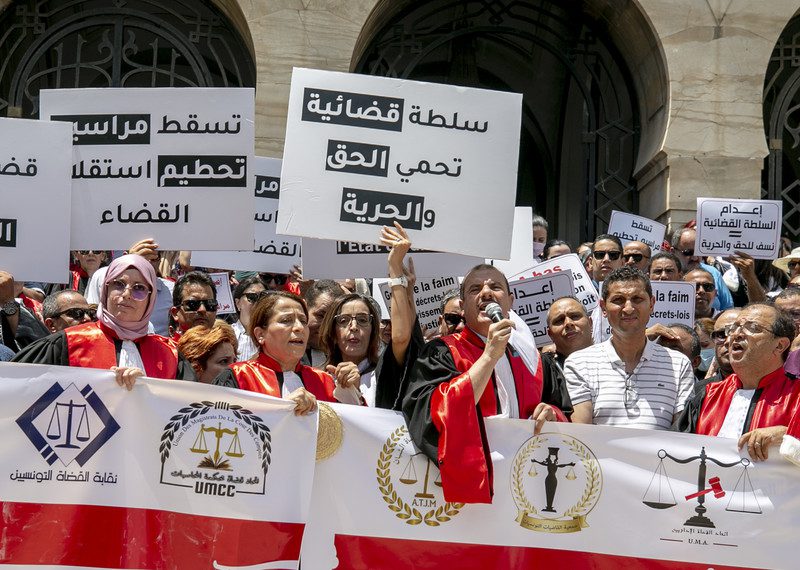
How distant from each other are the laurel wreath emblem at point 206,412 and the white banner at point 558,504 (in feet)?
0.84

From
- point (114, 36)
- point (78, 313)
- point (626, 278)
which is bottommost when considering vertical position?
point (78, 313)

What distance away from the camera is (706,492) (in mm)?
5219

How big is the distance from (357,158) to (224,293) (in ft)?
9.32

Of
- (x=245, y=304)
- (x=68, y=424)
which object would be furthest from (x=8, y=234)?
(x=245, y=304)

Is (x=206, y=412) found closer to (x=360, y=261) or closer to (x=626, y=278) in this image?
(x=360, y=261)

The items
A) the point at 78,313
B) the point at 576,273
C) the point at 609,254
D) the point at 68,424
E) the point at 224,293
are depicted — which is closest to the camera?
the point at 68,424

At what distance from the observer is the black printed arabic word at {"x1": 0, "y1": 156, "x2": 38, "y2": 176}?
6180 millimetres

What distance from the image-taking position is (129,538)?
16.1 feet

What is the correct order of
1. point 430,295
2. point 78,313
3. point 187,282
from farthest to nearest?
1. point 430,295
2. point 187,282
3. point 78,313


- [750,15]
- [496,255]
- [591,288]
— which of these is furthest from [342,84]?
[750,15]

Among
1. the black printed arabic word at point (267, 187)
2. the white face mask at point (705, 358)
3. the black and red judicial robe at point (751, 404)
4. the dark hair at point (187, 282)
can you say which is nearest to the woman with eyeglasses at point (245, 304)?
the dark hair at point (187, 282)

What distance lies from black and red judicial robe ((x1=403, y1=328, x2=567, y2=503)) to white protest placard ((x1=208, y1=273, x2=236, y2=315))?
330cm

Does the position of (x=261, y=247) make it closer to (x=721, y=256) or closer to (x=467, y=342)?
(x=467, y=342)

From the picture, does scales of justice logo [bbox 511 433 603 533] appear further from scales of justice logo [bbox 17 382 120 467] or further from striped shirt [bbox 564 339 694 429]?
scales of justice logo [bbox 17 382 120 467]
